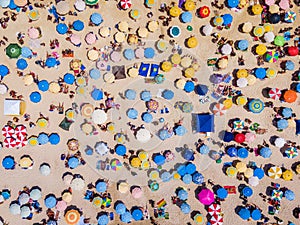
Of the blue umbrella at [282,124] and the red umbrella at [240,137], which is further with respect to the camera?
the red umbrella at [240,137]

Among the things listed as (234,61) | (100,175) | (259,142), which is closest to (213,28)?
(234,61)

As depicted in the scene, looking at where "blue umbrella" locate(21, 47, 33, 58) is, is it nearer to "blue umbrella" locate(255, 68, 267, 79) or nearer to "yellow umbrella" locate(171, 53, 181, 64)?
"yellow umbrella" locate(171, 53, 181, 64)

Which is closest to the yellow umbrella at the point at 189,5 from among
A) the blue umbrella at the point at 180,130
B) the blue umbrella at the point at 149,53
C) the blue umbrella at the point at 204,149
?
the blue umbrella at the point at 149,53

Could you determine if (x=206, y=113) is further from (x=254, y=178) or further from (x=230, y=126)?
(x=254, y=178)

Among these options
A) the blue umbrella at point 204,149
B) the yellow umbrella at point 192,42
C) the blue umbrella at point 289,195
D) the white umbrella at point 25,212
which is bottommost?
the white umbrella at point 25,212

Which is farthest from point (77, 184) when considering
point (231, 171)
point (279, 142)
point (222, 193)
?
point (279, 142)

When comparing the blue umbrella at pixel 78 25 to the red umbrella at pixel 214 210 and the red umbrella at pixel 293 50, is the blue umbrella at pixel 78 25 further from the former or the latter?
the red umbrella at pixel 214 210
